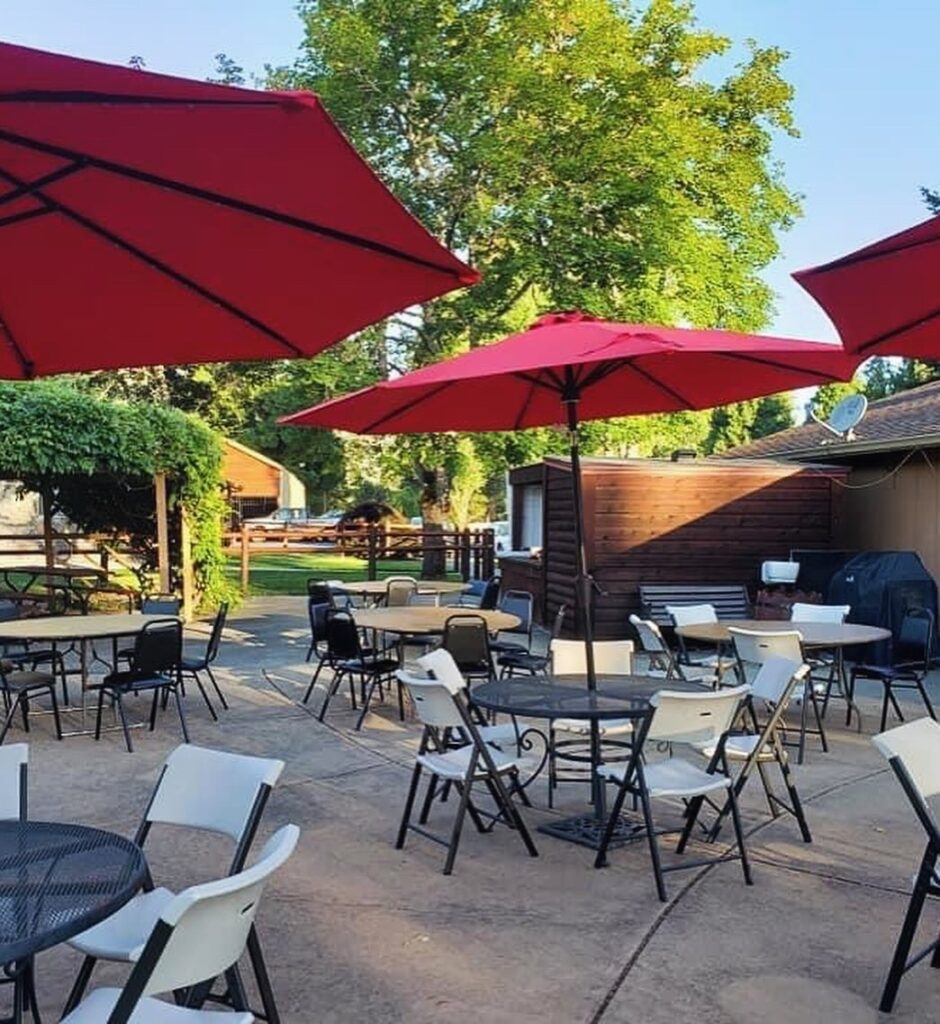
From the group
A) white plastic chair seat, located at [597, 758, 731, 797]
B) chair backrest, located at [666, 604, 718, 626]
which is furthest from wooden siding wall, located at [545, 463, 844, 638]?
white plastic chair seat, located at [597, 758, 731, 797]

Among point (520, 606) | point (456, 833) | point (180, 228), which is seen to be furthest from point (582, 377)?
point (520, 606)

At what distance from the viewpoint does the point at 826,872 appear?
3.94 metres

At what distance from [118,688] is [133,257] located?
4121 millimetres

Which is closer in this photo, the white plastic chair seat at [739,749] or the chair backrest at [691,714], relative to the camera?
the chair backrest at [691,714]

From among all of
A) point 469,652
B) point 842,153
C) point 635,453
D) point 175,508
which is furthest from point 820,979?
point 635,453

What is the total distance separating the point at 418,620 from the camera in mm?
7086

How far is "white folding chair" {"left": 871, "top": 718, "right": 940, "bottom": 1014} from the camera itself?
279 centimetres

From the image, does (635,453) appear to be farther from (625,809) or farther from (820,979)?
(820,979)

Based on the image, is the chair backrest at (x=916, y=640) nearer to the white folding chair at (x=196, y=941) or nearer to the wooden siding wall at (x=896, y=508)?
the wooden siding wall at (x=896, y=508)

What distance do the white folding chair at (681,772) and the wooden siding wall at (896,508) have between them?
278 inches

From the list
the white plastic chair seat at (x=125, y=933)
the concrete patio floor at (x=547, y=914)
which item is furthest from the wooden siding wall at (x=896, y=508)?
the white plastic chair seat at (x=125, y=933)

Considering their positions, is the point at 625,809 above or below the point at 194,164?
below

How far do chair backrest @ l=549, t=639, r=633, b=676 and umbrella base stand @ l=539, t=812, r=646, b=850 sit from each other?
0.85 meters

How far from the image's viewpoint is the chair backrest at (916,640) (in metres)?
6.76
